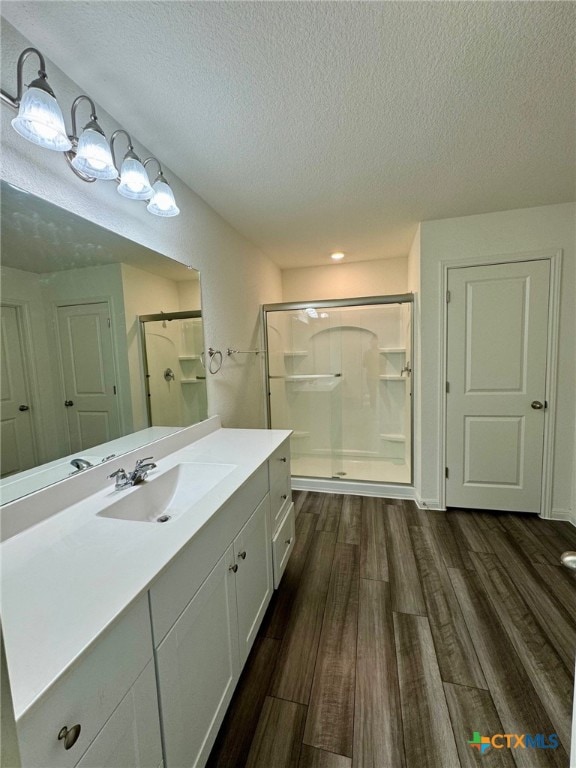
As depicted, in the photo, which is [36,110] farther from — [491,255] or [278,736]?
[491,255]

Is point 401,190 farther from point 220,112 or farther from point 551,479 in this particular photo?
point 551,479

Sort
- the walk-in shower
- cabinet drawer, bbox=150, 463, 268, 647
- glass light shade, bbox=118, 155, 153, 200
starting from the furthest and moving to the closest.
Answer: the walk-in shower → glass light shade, bbox=118, 155, 153, 200 → cabinet drawer, bbox=150, 463, 268, 647

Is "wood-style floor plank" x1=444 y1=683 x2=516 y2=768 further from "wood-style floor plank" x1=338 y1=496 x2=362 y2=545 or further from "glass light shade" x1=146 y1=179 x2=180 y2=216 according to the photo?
"glass light shade" x1=146 y1=179 x2=180 y2=216

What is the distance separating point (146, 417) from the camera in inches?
60.4

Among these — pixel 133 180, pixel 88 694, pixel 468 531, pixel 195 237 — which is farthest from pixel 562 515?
pixel 133 180

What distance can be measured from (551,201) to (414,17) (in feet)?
6.17

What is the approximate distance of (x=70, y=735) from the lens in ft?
1.70

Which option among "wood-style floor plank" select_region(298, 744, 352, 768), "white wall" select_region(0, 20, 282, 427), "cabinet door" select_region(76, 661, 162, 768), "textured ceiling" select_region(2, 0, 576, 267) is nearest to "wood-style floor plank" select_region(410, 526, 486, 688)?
"wood-style floor plank" select_region(298, 744, 352, 768)

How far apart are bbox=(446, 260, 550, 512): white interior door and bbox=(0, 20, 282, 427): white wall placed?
5.54 ft

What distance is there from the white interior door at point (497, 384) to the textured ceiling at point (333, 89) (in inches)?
24.9

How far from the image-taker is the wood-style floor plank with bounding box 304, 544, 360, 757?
3.58 ft

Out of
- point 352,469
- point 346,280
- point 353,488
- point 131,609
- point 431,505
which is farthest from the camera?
point 346,280

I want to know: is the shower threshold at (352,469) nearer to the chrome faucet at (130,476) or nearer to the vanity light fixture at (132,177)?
the chrome faucet at (130,476)

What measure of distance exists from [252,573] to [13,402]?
109cm
